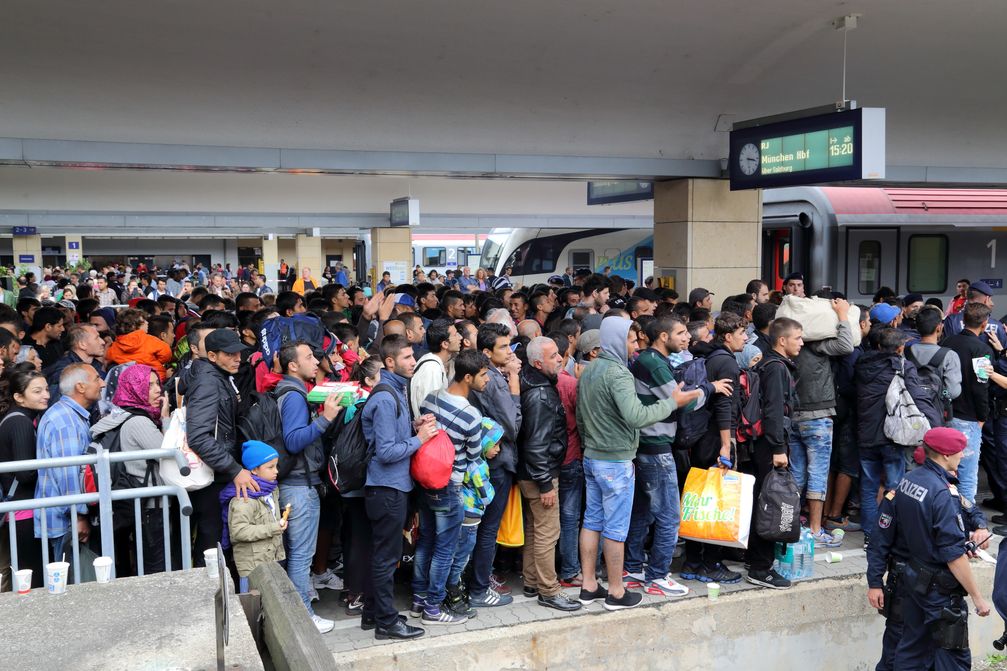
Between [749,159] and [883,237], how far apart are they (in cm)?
656

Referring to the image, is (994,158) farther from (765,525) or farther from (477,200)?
(477,200)

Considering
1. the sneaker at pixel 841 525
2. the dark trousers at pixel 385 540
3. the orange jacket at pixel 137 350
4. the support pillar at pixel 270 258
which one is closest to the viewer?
the dark trousers at pixel 385 540

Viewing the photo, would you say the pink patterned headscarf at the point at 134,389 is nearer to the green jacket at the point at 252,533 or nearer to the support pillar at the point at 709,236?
the green jacket at the point at 252,533

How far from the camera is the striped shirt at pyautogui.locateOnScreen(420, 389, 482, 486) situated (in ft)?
17.2

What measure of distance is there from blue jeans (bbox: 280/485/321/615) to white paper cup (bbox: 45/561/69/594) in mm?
1803

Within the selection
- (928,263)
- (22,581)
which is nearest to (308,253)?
(928,263)

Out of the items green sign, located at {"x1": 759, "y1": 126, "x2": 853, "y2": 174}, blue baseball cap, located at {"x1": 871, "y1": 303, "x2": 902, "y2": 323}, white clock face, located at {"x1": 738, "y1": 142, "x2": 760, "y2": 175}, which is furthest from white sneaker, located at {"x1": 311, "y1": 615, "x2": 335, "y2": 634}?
white clock face, located at {"x1": 738, "y1": 142, "x2": 760, "y2": 175}

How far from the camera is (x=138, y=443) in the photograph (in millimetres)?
5035

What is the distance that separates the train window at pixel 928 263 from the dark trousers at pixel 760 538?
1126cm

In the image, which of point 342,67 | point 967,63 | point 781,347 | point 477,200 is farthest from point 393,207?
point 781,347

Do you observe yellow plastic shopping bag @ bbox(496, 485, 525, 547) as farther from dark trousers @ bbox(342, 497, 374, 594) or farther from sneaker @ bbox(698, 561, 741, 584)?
sneaker @ bbox(698, 561, 741, 584)

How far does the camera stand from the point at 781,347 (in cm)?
644

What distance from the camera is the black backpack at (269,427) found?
5176 mm

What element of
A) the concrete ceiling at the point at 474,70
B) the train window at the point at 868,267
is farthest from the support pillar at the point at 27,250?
the train window at the point at 868,267
